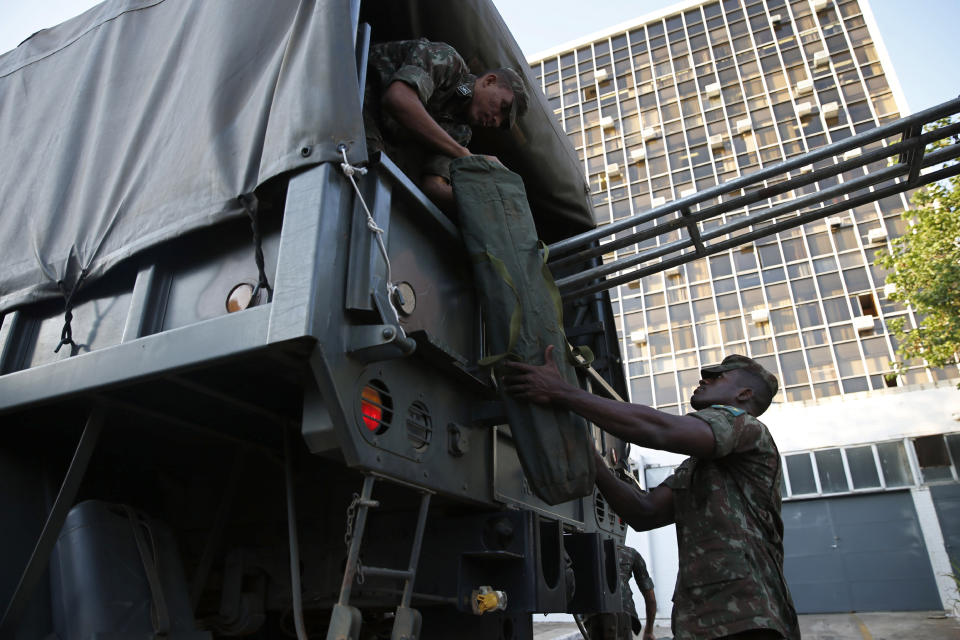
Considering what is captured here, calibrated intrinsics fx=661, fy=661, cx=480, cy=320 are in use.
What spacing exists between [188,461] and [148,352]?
933mm

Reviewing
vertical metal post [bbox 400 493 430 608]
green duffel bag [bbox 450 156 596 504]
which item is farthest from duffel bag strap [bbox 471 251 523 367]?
vertical metal post [bbox 400 493 430 608]

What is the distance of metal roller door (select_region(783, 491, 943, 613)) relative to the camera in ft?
49.2

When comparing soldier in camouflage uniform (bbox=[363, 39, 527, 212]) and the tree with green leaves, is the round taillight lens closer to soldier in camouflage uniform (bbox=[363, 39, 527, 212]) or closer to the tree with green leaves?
soldier in camouflage uniform (bbox=[363, 39, 527, 212])

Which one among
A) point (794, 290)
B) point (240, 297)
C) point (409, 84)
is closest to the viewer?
point (240, 297)

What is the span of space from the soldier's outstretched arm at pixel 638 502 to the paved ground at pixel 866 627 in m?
7.08

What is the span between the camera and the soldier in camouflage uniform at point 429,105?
2193 mm

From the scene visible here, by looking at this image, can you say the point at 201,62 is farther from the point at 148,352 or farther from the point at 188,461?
the point at 188,461

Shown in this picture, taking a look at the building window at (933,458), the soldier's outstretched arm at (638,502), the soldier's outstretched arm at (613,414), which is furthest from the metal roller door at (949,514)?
the soldier's outstretched arm at (613,414)

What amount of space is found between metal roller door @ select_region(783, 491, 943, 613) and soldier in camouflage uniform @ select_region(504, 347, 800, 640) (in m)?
15.4

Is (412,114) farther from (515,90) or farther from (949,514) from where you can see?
(949,514)

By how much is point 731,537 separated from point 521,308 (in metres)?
1.07

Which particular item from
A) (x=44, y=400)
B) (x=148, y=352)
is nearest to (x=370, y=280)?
(x=148, y=352)

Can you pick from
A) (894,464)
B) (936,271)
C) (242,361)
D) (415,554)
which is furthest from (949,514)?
(242,361)

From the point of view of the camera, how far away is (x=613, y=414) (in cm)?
209
